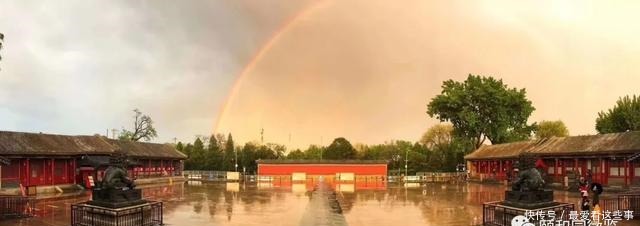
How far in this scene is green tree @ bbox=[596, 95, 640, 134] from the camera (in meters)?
74.1

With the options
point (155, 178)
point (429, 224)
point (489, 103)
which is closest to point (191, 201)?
point (429, 224)

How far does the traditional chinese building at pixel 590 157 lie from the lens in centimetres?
4372

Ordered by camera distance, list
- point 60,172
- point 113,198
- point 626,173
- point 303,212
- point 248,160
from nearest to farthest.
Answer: point 113,198, point 303,212, point 626,173, point 60,172, point 248,160

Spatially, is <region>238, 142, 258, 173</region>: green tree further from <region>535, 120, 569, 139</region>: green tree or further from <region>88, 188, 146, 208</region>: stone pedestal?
<region>88, 188, 146, 208</region>: stone pedestal

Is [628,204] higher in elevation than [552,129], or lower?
lower

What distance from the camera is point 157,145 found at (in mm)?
77250

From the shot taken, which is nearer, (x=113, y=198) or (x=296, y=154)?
(x=113, y=198)

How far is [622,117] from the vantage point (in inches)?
3036

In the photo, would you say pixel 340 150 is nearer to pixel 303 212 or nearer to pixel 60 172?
pixel 60 172

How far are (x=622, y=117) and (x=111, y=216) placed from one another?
73.1 metres

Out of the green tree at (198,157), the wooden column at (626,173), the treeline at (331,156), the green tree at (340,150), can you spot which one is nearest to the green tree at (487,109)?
the treeline at (331,156)

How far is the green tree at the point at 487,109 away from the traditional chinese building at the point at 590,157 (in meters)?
12.5

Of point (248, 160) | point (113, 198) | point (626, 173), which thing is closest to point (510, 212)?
point (113, 198)

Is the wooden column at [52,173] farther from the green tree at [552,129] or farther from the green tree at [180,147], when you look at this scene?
the green tree at [552,129]
